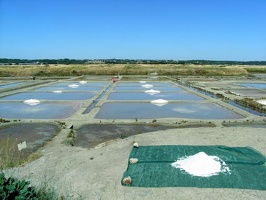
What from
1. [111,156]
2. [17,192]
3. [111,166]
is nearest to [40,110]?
[111,156]

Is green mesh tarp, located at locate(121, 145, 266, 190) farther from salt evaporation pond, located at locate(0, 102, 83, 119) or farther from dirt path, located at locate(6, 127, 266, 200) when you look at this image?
salt evaporation pond, located at locate(0, 102, 83, 119)

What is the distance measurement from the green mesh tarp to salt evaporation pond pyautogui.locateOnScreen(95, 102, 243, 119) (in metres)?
6.10

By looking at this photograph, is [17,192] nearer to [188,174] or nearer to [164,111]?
[188,174]

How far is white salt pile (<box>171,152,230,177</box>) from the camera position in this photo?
685 cm

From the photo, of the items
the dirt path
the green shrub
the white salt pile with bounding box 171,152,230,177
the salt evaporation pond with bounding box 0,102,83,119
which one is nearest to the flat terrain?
the dirt path

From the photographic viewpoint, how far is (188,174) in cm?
680

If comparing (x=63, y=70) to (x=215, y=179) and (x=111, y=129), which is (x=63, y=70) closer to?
(x=111, y=129)

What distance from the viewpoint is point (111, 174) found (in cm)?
696

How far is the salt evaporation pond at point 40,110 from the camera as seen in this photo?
15.2 metres

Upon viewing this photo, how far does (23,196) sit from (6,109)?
49.2ft

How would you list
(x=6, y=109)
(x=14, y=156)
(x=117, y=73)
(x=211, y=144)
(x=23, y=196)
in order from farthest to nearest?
(x=117, y=73), (x=6, y=109), (x=211, y=144), (x=14, y=156), (x=23, y=196)

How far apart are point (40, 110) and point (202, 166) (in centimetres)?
1222

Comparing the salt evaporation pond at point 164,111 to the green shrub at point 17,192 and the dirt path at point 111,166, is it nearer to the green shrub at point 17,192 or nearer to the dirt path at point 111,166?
the dirt path at point 111,166

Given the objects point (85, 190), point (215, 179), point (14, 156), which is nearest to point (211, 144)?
point (215, 179)
